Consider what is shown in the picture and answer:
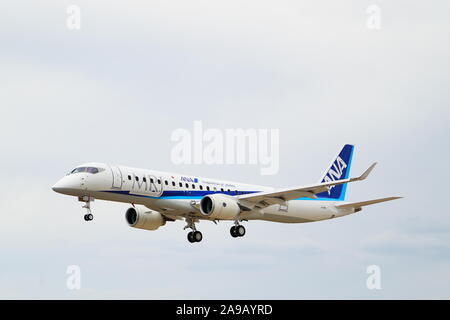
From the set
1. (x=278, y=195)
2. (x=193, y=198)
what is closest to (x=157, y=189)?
(x=193, y=198)

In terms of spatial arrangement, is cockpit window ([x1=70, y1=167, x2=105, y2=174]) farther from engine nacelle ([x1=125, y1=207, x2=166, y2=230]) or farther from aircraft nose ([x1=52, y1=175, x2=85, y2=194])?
engine nacelle ([x1=125, y1=207, x2=166, y2=230])

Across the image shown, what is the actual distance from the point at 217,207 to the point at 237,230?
3542 mm

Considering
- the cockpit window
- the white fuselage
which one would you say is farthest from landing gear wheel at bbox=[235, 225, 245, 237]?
the cockpit window

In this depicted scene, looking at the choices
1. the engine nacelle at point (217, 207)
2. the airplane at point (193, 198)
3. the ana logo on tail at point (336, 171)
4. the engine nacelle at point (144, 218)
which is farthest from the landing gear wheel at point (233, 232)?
the ana logo on tail at point (336, 171)

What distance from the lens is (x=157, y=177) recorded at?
2242 inches

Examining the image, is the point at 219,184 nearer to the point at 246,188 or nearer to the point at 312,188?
the point at 246,188

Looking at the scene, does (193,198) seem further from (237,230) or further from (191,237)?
(237,230)

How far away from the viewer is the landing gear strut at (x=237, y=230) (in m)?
60.7

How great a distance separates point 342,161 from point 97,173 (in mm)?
23664

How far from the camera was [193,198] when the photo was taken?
58844 mm

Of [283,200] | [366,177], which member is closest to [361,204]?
[283,200]

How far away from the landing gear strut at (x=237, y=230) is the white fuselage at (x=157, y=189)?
2.43ft

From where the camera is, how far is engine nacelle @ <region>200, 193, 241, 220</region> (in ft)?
190

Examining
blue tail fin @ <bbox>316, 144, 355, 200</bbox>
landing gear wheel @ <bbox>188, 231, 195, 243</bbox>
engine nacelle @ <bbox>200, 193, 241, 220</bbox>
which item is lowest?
landing gear wheel @ <bbox>188, 231, 195, 243</bbox>
